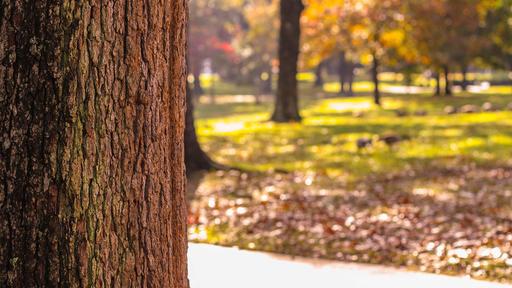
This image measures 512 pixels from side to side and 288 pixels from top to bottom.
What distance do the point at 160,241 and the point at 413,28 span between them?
114 feet

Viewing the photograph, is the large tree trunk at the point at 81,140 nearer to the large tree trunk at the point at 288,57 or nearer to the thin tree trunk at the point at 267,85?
the large tree trunk at the point at 288,57

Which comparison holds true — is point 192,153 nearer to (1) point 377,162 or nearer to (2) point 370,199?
(2) point 370,199

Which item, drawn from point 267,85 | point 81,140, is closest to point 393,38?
point 267,85

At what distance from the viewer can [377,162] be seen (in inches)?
680

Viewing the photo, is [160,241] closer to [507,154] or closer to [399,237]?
[399,237]

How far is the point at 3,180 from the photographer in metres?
4.04

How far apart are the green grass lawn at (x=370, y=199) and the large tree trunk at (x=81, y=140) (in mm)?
4745

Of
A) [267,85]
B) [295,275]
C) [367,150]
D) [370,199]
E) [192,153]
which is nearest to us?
[295,275]

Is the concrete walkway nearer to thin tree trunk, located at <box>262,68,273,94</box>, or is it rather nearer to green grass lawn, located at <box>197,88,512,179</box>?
green grass lawn, located at <box>197,88,512,179</box>

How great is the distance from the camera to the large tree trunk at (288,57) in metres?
28.2

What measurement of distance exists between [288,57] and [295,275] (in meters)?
21.1

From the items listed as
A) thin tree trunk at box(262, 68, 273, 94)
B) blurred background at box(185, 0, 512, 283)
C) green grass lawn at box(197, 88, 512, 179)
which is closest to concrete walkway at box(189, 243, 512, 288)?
blurred background at box(185, 0, 512, 283)

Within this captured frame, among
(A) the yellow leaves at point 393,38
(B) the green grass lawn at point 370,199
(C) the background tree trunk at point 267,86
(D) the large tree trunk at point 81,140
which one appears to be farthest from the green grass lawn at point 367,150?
(C) the background tree trunk at point 267,86

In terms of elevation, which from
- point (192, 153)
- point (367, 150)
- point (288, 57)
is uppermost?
point (288, 57)
